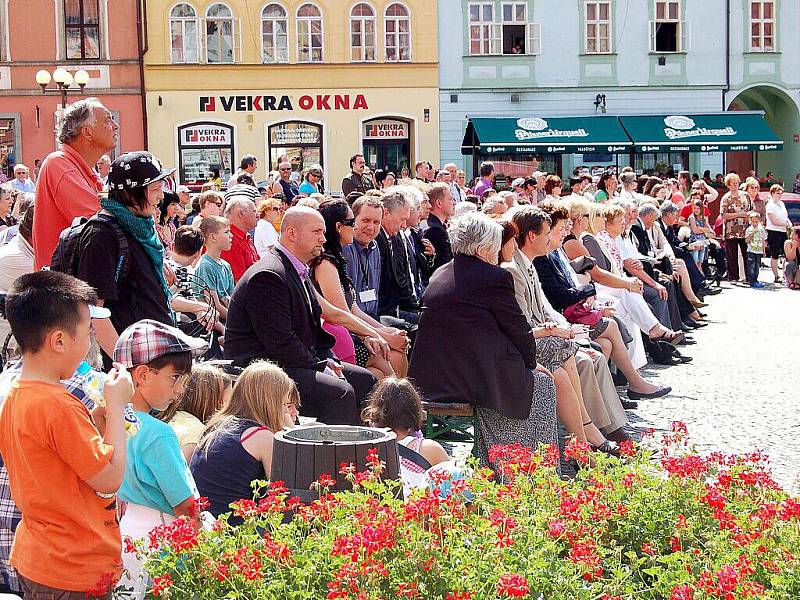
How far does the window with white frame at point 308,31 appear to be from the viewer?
3419 centimetres

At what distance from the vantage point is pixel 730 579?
3.30 meters

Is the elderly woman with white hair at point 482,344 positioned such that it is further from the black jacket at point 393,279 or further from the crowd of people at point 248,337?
the black jacket at point 393,279

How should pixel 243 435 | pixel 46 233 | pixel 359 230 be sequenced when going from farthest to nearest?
pixel 359 230, pixel 46 233, pixel 243 435

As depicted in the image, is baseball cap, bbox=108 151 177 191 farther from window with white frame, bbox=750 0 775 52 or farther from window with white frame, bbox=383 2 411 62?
window with white frame, bbox=750 0 775 52

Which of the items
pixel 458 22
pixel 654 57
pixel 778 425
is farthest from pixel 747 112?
pixel 778 425

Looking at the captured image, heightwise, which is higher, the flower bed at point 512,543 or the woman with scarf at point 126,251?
the woman with scarf at point 126,251

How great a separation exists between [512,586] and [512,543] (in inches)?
18.0

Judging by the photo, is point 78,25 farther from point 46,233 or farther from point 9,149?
point 46,233

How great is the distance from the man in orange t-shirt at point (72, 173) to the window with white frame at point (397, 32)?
2928 centimetres

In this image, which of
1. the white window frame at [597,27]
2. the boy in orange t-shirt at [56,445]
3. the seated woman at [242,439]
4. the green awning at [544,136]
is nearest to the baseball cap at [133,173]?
the seated woman at [242,439]

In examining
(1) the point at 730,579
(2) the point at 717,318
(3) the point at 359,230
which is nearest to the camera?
(1) the point at 730,579

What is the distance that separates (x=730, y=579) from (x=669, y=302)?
1072cm

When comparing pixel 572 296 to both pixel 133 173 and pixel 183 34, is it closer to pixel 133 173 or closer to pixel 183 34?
pixel 133 173

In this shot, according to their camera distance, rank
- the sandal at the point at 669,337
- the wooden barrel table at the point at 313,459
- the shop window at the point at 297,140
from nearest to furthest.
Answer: the wooden barrel table at the point at 313,459 → the sandal at the point at 669,337 → the shop window at the point at 297,140
